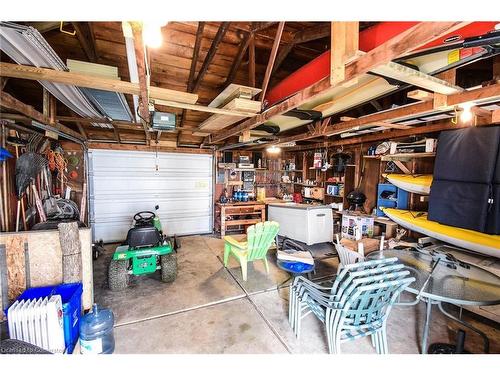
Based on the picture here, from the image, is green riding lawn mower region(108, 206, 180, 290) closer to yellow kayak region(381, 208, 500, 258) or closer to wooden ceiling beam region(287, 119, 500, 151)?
yellow kayak region(381, 208, 500, 258)

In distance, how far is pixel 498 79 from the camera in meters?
1.92

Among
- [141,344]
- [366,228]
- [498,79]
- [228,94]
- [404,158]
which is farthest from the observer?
[366,228]

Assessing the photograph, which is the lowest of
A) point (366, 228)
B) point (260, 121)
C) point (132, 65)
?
point (366, 228)

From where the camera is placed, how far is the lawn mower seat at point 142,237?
3.35 m

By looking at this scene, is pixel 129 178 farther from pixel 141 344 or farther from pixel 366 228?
pixel 366 228

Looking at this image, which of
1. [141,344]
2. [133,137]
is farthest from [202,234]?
[141,344]

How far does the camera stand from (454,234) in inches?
121

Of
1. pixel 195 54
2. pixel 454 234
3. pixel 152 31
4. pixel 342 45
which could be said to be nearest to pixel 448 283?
pixel 454 234

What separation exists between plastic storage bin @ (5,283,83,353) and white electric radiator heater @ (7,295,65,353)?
12 centimetres

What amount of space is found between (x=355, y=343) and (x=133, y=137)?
6338 millimetres

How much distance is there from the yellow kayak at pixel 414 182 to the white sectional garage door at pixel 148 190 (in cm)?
485

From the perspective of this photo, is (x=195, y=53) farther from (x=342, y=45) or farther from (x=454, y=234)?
(x=454, y=234)

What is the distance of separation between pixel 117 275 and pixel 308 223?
3864mm

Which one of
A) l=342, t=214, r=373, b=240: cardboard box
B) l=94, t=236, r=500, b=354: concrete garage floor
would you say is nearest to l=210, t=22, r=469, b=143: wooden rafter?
l=94, t=236, r=500, b=354: concrete garage floor
